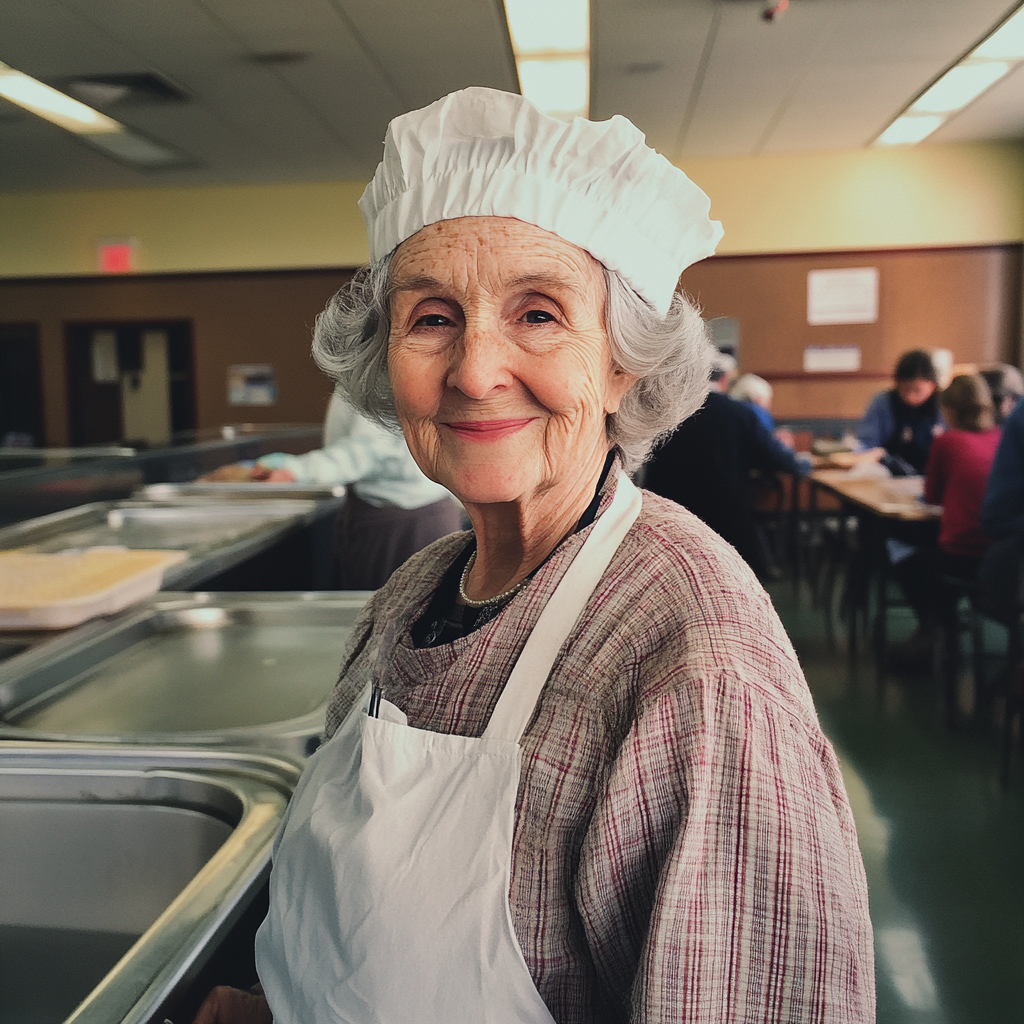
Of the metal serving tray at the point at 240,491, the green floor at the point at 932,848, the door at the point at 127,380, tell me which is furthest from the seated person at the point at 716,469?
the door at the point at 127,380

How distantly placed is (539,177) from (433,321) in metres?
0.17

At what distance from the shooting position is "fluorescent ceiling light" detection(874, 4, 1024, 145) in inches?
199

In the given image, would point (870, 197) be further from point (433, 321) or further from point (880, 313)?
point (433, 321)

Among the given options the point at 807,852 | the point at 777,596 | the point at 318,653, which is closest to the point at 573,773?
the point at 807,852

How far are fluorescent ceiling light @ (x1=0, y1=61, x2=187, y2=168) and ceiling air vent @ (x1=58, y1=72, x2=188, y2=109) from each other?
0.13 m

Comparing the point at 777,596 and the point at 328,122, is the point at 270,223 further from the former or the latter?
the point at 777,596

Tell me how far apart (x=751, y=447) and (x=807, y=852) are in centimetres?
419

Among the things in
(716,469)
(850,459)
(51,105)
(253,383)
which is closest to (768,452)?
(716,469)

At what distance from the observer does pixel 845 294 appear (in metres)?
7.94

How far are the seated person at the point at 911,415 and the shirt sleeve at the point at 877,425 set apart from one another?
0.02 m

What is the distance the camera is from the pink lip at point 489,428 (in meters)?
0.88

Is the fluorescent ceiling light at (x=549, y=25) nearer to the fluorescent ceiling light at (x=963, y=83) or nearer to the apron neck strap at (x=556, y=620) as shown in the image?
the fluorescent ceiling light at (x=963, y=83)

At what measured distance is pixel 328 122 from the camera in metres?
6.34

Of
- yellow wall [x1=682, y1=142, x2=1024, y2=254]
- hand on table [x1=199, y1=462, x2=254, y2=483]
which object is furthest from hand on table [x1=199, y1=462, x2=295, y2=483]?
yellow wall [x1=682, y1=142, x2=1024, y2=254]
